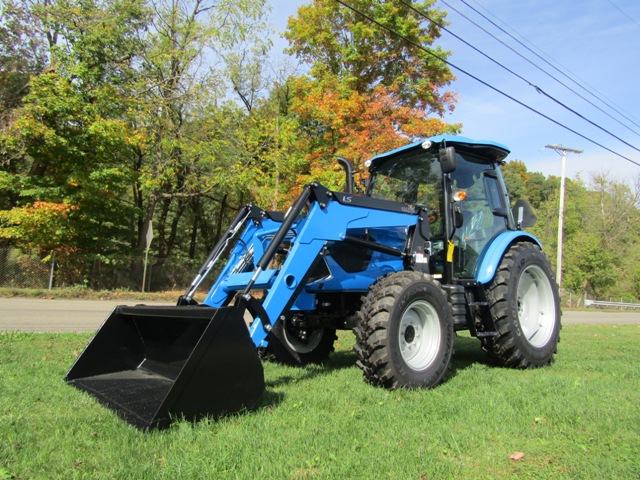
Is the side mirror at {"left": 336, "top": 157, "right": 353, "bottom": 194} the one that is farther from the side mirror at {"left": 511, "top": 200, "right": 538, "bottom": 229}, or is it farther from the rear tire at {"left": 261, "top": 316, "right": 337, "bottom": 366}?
the side mirror at {"left": 511, "top": 200, "right": 538, "bottom": 229}

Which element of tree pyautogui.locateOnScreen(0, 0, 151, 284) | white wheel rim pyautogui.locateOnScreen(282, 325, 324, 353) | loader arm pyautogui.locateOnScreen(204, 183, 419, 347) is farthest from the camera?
tree pyautogui.locateOnScreen(0, 0, 151, 284)

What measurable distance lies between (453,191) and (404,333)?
1.95 m

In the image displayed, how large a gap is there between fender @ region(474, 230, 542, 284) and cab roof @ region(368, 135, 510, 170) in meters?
1.05

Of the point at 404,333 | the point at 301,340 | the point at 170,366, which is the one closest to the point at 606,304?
the point at 301,340

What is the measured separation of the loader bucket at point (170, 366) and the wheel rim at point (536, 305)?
409 centimetres

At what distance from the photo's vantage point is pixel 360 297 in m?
5.34

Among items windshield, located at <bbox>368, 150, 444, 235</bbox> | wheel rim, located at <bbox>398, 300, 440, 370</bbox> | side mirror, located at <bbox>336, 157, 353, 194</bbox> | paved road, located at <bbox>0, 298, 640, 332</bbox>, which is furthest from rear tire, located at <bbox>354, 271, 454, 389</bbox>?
paved road, located at <bbox>0, 298, 640, 332</bbox>

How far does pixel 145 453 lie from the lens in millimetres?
2752

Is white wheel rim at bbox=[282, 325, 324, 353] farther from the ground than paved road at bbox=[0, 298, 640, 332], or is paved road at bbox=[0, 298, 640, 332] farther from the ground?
white wheel rim at bbox=[282, 325, 324, 353]

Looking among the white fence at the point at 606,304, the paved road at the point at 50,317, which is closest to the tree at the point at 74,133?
the paved road at the point at 50,317

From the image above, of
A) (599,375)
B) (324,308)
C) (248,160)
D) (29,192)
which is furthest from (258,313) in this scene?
(248,160)

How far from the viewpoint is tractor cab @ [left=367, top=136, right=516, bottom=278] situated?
18.5ft

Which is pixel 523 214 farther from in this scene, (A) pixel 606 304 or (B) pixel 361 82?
(A) pixel 606 304

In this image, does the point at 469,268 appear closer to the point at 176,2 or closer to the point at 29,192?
the point at 29,192
